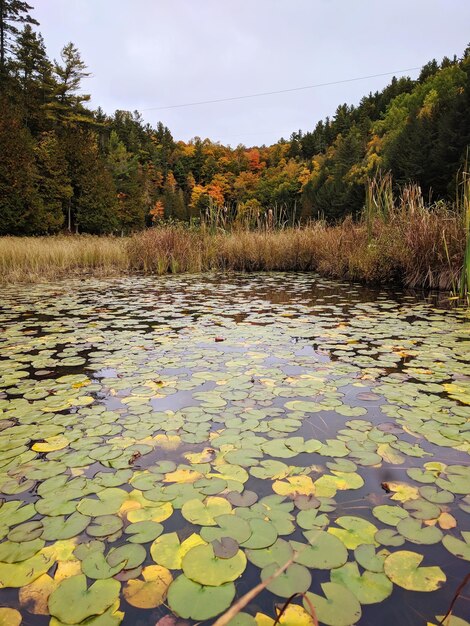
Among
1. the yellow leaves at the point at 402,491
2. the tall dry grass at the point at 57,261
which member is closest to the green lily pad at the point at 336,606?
the yellow leaves at the point at 402,491

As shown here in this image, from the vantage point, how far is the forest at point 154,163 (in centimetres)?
1630

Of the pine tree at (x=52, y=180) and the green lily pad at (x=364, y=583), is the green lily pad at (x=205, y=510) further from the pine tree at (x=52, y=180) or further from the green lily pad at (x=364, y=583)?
the pine tree at (x=52, y=180)

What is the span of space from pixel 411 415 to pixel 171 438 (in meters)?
0.89

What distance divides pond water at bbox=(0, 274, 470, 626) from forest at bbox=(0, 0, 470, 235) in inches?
163

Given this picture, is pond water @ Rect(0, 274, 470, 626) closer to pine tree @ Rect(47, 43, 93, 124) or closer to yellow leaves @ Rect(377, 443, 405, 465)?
yellow leaves @ Rect(377, 443, 405, 465)

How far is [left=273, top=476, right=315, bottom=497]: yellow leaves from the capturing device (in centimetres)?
105

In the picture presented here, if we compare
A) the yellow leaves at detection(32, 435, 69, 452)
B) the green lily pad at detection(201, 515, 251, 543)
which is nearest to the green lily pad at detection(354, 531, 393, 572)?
the green lily pad at detection(201, 515, 251, 543)

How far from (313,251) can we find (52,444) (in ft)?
21.9

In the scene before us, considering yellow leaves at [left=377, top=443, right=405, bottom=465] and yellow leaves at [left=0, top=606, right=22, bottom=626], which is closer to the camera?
yellow leaves at [left=0, top=606, right=22, bottom=626]

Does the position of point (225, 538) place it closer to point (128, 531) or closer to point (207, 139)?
point (128, 531)

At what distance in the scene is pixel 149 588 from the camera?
2.52 ft

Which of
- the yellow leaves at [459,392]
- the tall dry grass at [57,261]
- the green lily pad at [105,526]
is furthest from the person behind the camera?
the tall dry grass at [57,261]

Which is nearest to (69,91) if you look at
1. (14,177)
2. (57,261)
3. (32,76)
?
(32,76)

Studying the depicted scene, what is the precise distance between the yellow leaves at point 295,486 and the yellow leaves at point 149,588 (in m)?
0.37
